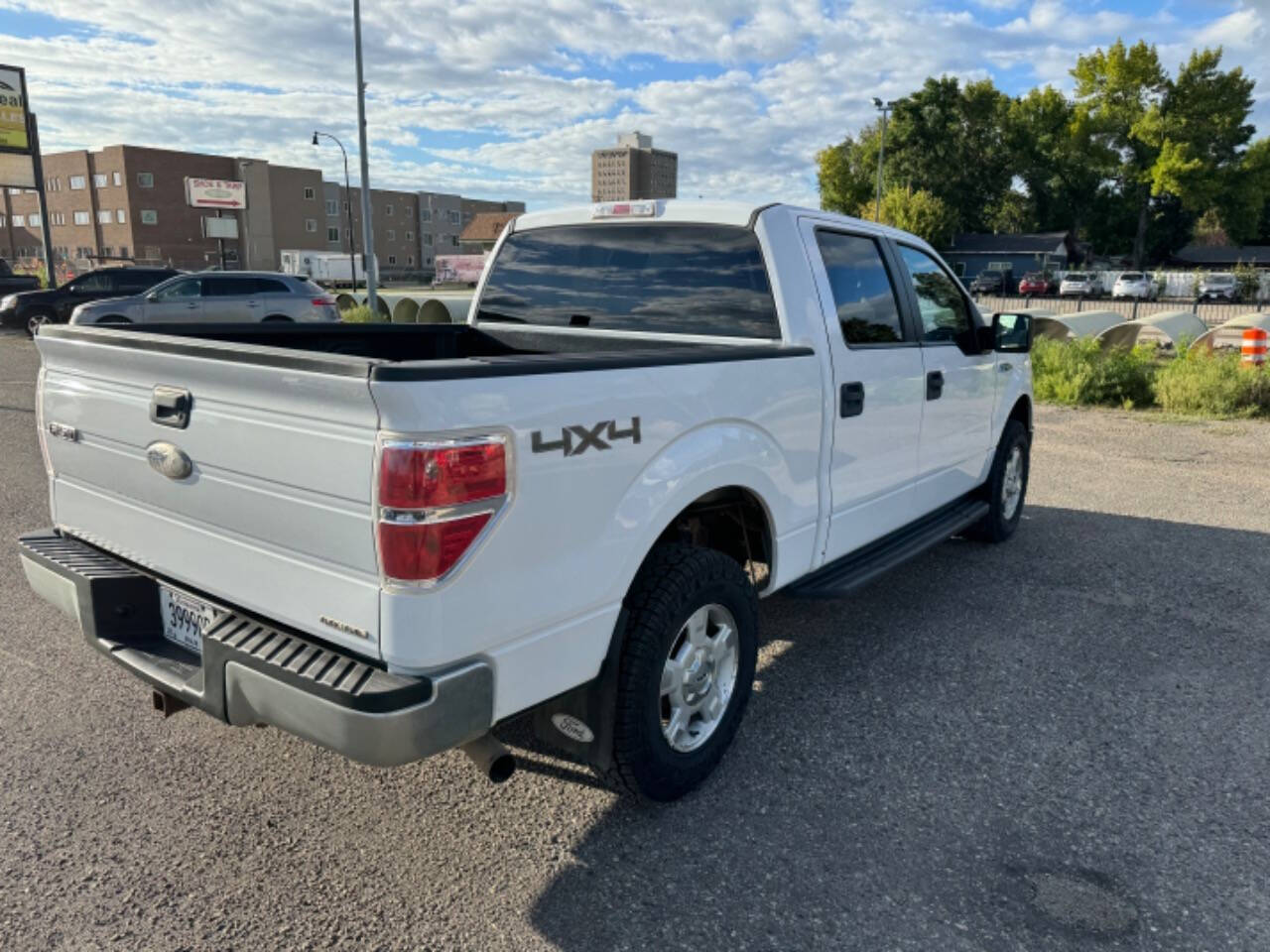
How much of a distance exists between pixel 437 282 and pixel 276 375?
2896 inches

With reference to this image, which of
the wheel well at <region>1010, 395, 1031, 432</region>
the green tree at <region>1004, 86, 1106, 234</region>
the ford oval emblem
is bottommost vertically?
the wheel well at <region>1010, 395, 1031, 432</region>

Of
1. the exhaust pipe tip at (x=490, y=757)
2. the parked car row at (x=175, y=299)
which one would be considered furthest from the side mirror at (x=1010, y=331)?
the parked car row at (x=175, y=299)

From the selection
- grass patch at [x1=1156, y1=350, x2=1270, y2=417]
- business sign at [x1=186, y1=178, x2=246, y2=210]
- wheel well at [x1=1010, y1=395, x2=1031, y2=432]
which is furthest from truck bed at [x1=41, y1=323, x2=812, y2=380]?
business sign at [x1=186, y1=178, x2=246, y2=210]

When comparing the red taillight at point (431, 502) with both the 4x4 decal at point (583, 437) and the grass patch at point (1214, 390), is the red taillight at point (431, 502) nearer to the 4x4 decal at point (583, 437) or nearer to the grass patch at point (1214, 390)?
the 4x4 decal at point (583, 437)

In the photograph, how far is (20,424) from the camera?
10.1m

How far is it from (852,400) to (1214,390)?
10005 mm

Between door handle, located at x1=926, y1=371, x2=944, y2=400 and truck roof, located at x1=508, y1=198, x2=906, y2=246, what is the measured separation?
2.40ft

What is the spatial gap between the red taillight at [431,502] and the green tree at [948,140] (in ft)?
236

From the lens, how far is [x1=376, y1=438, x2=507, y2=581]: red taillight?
2.11m

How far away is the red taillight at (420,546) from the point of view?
2141mm

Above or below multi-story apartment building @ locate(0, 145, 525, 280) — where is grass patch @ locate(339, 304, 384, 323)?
below

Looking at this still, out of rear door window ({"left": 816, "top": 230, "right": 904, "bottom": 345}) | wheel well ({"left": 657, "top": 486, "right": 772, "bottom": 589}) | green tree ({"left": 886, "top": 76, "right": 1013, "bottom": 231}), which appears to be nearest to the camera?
wheel well ({"left": 657, "top": 486, "right": 772, "bottom": 589})

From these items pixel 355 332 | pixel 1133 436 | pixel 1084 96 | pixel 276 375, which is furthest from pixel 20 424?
pixel 1084 96

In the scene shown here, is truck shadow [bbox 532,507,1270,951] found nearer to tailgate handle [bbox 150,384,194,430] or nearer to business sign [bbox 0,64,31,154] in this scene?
tailgate handle [bbox 150,384,194,430]
